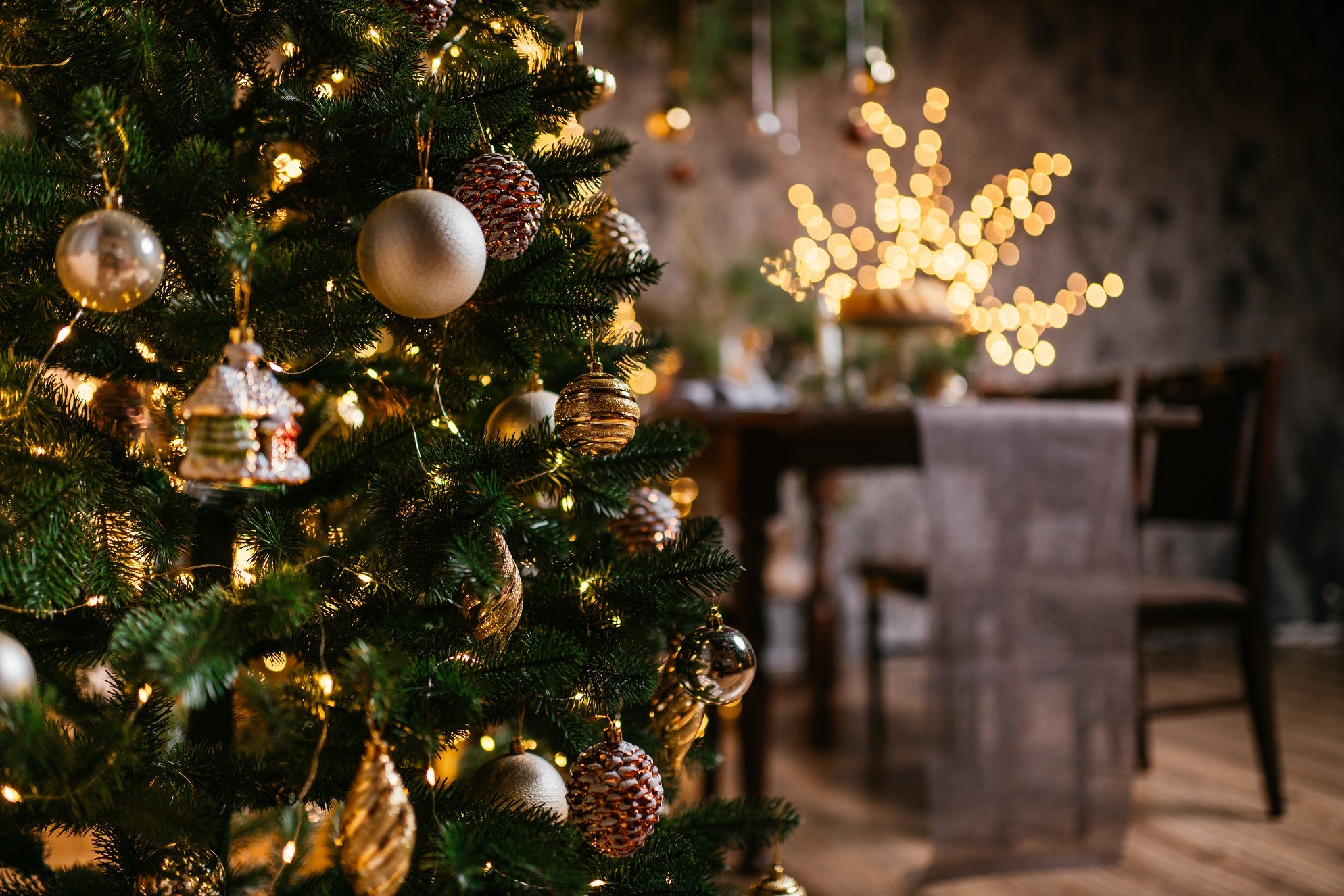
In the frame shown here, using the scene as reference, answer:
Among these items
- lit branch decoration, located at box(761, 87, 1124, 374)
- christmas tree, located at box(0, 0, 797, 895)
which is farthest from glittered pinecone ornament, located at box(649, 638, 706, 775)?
lit branch decoration, located at box(761, 87, 1124, 374)

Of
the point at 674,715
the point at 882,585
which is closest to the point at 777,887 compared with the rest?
the point at 674,715

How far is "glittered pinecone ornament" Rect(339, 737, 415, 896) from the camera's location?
460mm

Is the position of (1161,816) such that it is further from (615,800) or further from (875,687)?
(615,800)

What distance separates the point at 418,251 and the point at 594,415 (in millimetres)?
150

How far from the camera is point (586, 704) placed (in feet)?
2.19

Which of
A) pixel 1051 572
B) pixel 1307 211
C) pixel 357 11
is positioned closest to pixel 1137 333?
pixel 1307 211

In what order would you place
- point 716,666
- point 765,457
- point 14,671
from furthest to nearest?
point 765,457
point 716,666
point 14,671

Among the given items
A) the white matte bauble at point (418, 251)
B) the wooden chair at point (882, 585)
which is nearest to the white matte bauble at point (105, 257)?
the white matte bauble at point (418, 251)

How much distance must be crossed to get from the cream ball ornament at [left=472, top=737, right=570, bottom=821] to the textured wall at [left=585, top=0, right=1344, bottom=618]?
2.80m

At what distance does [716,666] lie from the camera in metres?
0.67

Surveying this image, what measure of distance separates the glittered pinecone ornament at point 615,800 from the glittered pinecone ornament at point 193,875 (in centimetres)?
21

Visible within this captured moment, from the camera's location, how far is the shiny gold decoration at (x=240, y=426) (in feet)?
1.53

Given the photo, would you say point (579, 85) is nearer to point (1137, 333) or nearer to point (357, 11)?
point (357, 11)

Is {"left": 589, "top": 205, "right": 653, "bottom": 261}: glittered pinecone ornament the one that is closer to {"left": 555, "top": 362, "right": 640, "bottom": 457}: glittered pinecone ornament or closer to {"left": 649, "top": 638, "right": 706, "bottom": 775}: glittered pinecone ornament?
{"left": 555, "top": 362, "right": 640, "bottom": 457}: glittered pinecone ornament
